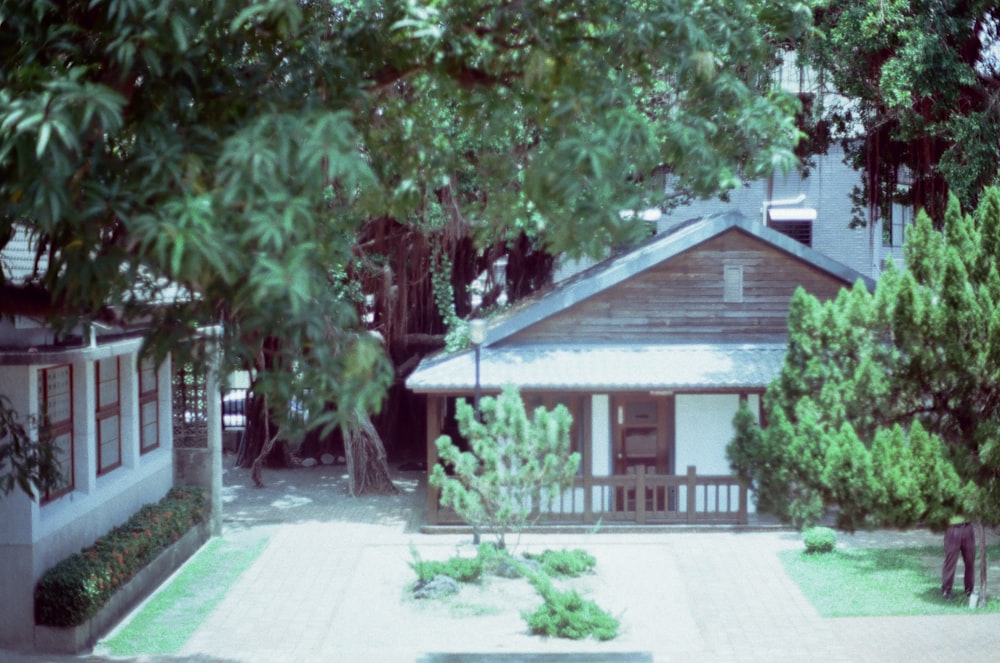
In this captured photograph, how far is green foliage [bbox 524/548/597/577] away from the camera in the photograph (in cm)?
1628

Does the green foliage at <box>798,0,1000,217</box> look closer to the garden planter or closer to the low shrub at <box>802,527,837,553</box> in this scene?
the low shrub at <box>802,527,837,553</box>

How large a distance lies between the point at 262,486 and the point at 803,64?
44.3 feet

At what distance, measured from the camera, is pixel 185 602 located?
15461mm

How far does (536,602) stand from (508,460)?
195 cm

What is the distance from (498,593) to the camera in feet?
50.1

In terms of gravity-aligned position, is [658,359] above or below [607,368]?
above

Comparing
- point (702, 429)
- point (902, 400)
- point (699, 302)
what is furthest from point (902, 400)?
point (699, 302)

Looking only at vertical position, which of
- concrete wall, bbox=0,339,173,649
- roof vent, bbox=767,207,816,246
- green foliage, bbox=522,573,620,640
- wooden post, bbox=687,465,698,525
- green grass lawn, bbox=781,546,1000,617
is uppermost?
roof vent, bbox=767,207,816,246

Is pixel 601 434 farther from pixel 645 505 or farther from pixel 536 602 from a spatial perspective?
pixel 536 602

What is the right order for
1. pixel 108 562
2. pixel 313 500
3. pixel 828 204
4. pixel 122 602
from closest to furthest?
pixel 108 562
pixel 122 602
pixel 313 500
pixel 828 204

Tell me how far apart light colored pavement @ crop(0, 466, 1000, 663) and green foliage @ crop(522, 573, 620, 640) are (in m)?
0.16

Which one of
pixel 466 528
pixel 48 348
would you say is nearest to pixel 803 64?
pixel 466 528

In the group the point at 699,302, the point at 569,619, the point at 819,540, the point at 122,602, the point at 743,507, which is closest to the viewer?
the point at 569,619

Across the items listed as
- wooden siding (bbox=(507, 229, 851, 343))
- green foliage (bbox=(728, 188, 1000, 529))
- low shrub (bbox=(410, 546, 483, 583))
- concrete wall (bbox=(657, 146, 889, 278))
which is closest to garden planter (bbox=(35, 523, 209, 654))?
low shrub (bbox=(410, 546, 483, 583))
